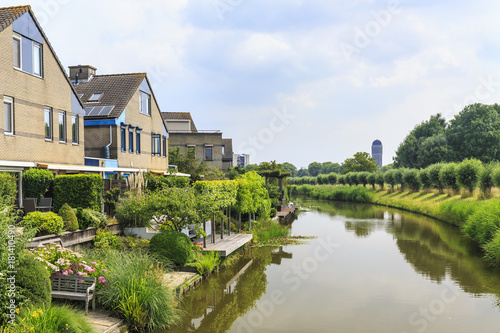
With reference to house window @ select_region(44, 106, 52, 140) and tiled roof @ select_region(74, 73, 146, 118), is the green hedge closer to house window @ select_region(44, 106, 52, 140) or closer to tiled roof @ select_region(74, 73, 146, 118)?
house window @ select_region(44, 106, 52, 140)

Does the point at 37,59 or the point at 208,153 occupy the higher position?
the point at 37,59

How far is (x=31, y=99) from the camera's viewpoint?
15.8 m

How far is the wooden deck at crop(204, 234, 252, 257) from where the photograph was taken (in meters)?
13.9

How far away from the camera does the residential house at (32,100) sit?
14.5 m

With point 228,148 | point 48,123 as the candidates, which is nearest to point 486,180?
point 48,123

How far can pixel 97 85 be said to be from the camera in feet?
83.0

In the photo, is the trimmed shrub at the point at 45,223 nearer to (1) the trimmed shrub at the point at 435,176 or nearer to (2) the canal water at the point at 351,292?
(2) the canal water at the point at 351,292

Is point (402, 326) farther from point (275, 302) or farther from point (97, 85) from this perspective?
point (97, 85)

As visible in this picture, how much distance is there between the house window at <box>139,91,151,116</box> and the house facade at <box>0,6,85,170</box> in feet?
21.6

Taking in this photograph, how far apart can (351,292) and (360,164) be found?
259 feet

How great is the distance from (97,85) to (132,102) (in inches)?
129

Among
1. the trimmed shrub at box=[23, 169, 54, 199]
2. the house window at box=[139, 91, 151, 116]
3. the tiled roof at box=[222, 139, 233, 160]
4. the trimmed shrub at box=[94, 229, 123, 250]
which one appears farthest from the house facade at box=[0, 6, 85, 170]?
the tiled roof at box=[222, 139, 233, 160]

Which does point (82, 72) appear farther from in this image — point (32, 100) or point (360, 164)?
point (360, 164)

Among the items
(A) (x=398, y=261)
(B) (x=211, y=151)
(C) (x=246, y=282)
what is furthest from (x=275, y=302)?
(B) (x=211, y=151)
